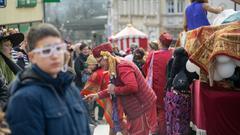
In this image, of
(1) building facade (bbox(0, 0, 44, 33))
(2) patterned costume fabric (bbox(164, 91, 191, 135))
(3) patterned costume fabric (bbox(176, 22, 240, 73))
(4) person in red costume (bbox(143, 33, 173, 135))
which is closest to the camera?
(3) patterned costume fabric (bbox(176, 22, 240, 73))

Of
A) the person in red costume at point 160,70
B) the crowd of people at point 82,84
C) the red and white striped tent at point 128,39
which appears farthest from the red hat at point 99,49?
the red and white striped tent at point 128,39

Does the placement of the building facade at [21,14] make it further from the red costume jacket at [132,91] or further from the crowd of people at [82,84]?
the red costume jacket at [132,91]

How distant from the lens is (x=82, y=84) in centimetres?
1284

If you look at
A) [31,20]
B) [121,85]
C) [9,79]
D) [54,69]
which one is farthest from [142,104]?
[31,20]

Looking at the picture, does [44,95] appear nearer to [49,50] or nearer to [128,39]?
[49,50]

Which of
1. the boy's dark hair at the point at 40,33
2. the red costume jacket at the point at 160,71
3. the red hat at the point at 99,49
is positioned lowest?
the red costume jacket at the point at 160,71

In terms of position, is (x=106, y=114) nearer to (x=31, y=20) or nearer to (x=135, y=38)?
(x=31, y=20)

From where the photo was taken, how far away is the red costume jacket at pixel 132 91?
814 centimetres

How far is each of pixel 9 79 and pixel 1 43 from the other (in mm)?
400

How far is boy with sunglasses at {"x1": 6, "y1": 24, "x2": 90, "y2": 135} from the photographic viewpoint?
12.5 ft

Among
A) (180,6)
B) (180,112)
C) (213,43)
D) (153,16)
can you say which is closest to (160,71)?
(180,112)

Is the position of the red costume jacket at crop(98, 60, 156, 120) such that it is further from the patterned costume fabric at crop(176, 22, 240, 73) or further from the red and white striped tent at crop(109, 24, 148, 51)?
the red and white striped tent at crop(109, 24, 148, 51)

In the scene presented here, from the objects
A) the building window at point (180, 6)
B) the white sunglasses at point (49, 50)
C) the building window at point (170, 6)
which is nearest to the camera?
the white sunglasses at point (49, 50)

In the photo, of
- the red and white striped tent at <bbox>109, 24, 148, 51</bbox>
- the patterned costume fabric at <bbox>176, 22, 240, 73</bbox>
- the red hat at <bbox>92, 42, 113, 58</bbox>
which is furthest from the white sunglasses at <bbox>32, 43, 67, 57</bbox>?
the red and white striped tent at <bbox>109, 24, 148, 51</bbox>
